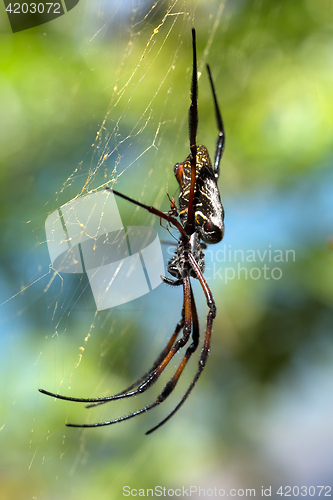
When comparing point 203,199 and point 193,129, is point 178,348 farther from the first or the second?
point 193,129

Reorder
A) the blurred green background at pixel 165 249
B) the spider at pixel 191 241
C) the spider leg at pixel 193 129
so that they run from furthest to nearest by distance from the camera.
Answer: the blurred green background at pixel 165 249
the spider at pixel 191 241
the spider leg at pixel 193 129

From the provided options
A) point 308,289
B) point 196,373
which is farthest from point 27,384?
point 308,289

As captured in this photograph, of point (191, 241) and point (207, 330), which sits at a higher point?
point (191, 241)

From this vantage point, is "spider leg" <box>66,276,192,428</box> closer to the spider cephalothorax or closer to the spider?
the spider

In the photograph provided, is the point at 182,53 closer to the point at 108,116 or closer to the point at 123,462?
the point at 108,116

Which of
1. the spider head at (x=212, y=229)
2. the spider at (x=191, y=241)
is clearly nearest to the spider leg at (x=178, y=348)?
the spider at (x=191, y=241)

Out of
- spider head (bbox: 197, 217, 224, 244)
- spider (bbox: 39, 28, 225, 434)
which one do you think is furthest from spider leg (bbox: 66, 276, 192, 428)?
spider head (bbox: 197, 217, 224, 244)

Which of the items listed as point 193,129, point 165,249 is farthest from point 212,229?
point 165,249

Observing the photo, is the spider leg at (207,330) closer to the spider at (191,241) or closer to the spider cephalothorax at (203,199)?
the spider at (191,241)
